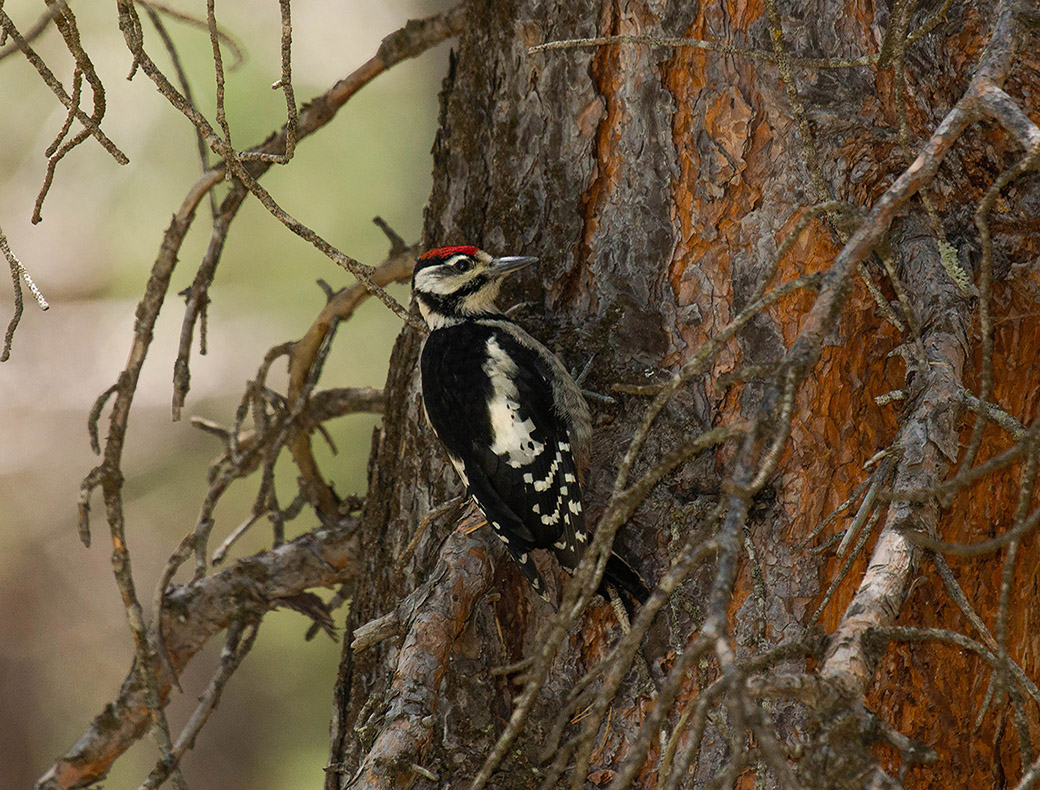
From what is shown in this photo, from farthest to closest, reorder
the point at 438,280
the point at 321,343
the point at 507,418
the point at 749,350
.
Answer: the point at 321,343, the point at 438,280, the point at 507,418, the point at 749,350

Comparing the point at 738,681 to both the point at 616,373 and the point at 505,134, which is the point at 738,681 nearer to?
the point at 616,373

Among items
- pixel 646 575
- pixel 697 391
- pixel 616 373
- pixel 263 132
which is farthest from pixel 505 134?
pixel 263 132

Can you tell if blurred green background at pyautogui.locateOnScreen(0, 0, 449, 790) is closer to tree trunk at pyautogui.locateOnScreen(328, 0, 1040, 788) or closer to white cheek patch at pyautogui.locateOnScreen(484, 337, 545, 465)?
white cheek patch at pyautogui.locateOnScreen(484, 337, 545, 465)

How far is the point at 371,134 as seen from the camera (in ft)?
25.4

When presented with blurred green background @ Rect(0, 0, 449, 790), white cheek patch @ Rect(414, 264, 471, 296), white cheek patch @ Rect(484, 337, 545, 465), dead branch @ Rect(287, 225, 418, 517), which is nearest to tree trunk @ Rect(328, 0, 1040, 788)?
white cheek patch @ Rect(484, 337, 545, 465)

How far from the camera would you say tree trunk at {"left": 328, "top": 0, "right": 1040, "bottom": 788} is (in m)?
2.10

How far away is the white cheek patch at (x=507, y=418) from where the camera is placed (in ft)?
8.82

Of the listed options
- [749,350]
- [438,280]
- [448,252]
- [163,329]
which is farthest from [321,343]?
[163,329]

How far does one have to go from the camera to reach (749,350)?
2.25m

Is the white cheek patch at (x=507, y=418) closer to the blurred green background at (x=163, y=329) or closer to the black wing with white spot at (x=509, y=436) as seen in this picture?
the black wing with white spot at (x=509, y=436)

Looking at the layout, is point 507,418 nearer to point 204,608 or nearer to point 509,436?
point 509,436

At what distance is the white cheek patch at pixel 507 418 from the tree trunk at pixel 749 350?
247mm

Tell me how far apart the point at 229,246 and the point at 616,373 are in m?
5.56

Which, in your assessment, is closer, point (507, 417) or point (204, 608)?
point (507, 417)
